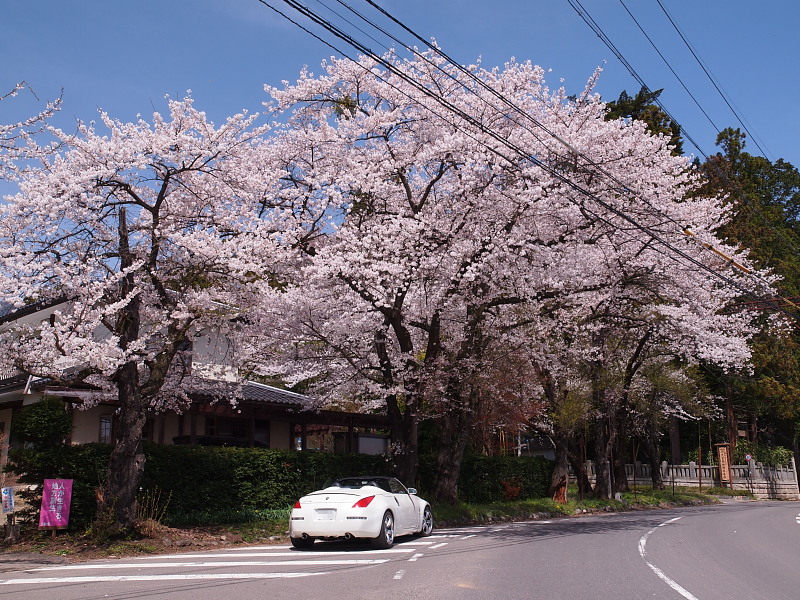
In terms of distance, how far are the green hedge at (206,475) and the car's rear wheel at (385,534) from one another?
4.93m

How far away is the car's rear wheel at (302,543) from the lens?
12.8 metres

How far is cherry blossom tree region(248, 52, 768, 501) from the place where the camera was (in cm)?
1638

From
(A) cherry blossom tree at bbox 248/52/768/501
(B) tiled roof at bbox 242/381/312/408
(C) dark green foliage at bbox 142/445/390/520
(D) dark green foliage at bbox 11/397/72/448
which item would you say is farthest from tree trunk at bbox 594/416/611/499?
(D) dark green foliage at bbox 11/397/72/448

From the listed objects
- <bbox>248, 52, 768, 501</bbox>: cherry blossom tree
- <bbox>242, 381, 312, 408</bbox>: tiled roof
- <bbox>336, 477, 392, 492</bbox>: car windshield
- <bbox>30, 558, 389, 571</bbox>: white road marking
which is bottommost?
<bbox>30, 558, 389, 571</bbox>: white road marking

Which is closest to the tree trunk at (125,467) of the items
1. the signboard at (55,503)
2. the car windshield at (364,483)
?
the signboard at (55,503)

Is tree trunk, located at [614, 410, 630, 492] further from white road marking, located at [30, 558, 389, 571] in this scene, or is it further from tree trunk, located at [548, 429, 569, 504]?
white road marking, located at [30, 558, 389, 571]

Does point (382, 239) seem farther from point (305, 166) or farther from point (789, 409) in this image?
point (789, 409)

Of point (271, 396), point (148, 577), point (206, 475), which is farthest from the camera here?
point (271, 396)

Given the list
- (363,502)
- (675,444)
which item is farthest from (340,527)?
(675,444)

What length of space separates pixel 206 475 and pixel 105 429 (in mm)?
7986

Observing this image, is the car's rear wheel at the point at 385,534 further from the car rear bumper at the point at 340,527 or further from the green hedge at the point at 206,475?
the green hedge at the point at 206,475

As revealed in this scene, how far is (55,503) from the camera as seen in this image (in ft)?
42.8

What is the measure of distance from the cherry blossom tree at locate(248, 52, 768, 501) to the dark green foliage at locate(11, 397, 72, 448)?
5686mm

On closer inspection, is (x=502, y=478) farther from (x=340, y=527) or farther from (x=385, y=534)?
(x=340, y=527)
